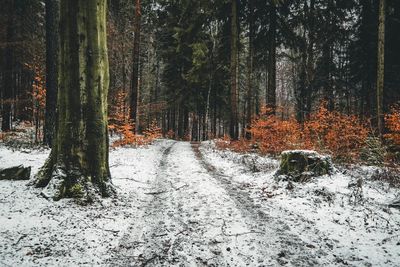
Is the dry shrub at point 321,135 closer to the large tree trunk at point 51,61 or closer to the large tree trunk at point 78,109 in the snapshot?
the large tree trunk at point 78,109

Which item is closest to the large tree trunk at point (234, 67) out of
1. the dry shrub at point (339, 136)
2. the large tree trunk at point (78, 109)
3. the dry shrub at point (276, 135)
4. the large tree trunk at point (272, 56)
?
the large tree trunk at point (272, 56)

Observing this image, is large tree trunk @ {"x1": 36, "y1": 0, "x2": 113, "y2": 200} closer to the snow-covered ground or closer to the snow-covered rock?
the snow-covered ground

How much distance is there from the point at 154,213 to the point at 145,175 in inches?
126

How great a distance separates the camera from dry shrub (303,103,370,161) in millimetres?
9344

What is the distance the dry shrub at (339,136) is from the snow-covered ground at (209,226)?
3071mm

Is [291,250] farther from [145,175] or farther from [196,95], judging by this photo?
[196,95]

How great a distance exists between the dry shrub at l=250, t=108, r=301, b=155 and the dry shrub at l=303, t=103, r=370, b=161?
23.8 inches

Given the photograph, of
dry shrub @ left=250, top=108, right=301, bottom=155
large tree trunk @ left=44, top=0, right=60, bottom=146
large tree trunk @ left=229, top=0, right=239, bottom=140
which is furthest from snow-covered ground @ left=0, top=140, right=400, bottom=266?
large tree trunk @ left=229, top=0, right=239, bottom=140

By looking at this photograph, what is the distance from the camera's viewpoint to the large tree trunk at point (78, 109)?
517 cm

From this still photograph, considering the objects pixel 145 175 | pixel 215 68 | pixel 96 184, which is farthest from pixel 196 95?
pixel 96 184

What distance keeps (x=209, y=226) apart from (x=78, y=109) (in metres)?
3.39

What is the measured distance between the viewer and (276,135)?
1134 centimetres

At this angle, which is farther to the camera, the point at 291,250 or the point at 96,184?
the point at 96,184

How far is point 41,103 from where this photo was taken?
12602mm
